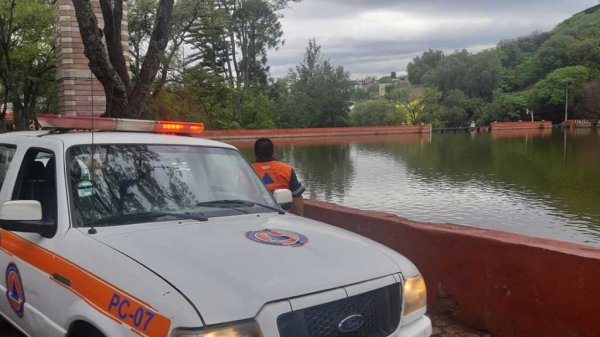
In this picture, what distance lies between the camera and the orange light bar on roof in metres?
3.99

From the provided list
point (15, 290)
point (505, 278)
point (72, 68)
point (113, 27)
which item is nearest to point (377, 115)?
point (72, 68)

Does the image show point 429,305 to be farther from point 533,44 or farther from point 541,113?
point 533,44

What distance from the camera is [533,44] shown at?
149 m

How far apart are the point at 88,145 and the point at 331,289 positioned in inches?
80.3

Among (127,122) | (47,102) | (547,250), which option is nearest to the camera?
(547,250)

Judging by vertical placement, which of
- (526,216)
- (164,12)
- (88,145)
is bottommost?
(526,216)

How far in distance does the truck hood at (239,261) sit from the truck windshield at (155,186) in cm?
23

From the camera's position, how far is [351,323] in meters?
2.57

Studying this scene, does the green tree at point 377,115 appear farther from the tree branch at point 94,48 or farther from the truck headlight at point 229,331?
the truck headlight at point 229,331

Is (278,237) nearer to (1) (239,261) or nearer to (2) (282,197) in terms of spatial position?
(1) (239,261)

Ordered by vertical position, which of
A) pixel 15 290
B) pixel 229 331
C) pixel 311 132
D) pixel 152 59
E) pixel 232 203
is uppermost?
pixel 152 59

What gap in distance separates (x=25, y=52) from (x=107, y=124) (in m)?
23.3

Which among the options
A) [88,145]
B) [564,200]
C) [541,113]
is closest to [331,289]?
[88,145]

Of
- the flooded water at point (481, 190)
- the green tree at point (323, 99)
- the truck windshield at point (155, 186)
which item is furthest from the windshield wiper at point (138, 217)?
the green tree at point (323, 99)
